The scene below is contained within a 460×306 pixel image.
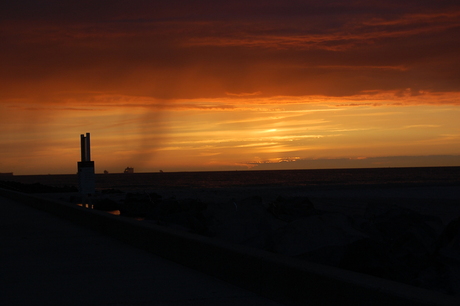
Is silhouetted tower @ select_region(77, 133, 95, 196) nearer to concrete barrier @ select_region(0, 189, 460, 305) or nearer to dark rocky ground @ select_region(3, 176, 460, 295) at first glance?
dark rocky ground @ select_region(3, 176, 460, 295)

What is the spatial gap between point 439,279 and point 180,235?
346 cm

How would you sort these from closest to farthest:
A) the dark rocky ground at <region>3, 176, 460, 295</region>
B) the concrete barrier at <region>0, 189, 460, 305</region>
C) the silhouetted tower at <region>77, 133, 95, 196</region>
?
the concrete barrier at <region>0, 189, 460, 305</region>, the dark rocky ground at <region>3, 176, 460, 295</region>, the silhouetted tower at <region>77, 133, 95, 196</region>

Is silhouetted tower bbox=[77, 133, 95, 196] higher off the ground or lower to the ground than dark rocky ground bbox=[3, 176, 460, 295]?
higher

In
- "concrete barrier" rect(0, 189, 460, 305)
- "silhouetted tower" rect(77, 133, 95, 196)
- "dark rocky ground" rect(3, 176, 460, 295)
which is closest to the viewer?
"concrete barrier" rect(0, 189, 460, 305)

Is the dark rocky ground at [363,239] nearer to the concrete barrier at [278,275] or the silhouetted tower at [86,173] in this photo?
the concrete barrier at [278,275]

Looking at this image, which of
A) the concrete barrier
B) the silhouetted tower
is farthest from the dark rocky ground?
the silhouetted tower

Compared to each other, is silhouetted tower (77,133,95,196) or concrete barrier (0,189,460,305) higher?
silhouetted tower (77,133,95,196)

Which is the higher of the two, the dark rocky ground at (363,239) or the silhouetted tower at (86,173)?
the silhouetted tower at (86,173)

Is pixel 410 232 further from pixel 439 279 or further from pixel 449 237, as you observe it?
pixel 439 279

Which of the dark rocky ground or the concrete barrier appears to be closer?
the concrete barrier

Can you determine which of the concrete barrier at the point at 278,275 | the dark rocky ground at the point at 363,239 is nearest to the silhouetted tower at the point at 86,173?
the dark rocky ground at the point at 363,239

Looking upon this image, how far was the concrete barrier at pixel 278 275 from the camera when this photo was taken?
398 cm

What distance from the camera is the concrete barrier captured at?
3977mm

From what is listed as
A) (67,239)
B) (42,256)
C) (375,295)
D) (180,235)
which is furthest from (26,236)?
(375,295)
